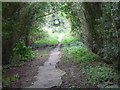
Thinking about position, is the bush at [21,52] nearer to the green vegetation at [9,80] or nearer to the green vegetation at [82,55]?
the green vegetation at [82,55]

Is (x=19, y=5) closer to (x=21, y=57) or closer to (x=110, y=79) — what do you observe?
(x=21, y=57)

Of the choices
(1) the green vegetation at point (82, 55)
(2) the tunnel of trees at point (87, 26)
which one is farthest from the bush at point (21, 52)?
(1) the green vegetation at point (82, 55)

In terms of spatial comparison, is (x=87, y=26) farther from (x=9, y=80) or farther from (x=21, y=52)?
(x=9, y=80)

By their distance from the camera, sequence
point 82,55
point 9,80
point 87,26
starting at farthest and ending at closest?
1. point 82,55
2. point 87,26
3. point 9,80

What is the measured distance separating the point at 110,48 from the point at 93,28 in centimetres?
588

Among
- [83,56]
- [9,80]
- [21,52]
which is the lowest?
[9,80]

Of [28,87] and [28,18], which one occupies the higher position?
[28,18]

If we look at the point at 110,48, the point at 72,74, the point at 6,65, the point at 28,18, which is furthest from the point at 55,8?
the point at 110,48

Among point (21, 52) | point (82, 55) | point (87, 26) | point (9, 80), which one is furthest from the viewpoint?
point (82, 55)

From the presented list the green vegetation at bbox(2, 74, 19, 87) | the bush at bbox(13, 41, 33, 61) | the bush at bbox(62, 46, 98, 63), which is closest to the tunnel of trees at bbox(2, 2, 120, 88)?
the bush at bbox(13, 41, 33, 61)

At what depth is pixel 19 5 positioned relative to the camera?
12.8m

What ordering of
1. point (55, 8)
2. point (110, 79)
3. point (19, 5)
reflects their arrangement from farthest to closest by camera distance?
point (55, 8) < point (19, 5) < point (110, 79)

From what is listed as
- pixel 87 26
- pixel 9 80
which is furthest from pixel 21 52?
pixel 9 80

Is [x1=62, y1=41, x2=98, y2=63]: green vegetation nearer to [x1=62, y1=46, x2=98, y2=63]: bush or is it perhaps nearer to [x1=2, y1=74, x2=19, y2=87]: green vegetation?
[x1=62, y1=46, x2=98, y2=63]: bush
